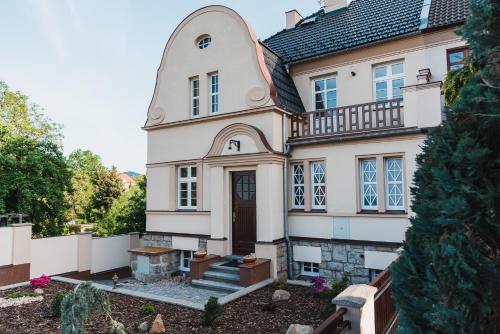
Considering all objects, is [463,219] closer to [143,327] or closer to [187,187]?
[143,327]

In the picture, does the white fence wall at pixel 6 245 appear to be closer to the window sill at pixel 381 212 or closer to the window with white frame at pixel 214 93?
the window with white frame at pixel 214 93

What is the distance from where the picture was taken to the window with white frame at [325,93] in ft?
40.2

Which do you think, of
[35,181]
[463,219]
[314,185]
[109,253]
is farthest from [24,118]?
[463,219]

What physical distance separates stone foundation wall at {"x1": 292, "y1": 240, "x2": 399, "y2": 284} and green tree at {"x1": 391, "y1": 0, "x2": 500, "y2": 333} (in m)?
7.35

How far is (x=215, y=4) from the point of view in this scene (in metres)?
12.6

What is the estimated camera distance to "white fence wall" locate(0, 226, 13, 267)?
1032 cm

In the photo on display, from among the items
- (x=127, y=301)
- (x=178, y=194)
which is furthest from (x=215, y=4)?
(x=127, y=301)

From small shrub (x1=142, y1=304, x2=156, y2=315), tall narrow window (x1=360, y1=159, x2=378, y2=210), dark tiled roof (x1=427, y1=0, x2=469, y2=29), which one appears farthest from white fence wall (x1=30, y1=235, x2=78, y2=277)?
dark tiled roof (x1=427, y1=0, x2=469, y2=29)

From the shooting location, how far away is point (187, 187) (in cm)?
1297

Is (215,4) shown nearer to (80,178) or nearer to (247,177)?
(247,177)

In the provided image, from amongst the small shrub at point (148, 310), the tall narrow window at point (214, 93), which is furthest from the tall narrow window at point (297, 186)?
the small shrub at point (148, 310)

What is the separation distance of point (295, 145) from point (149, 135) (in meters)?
6.08

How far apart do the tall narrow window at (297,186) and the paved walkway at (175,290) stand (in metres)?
3.57

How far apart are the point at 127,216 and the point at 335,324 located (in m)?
13.7
